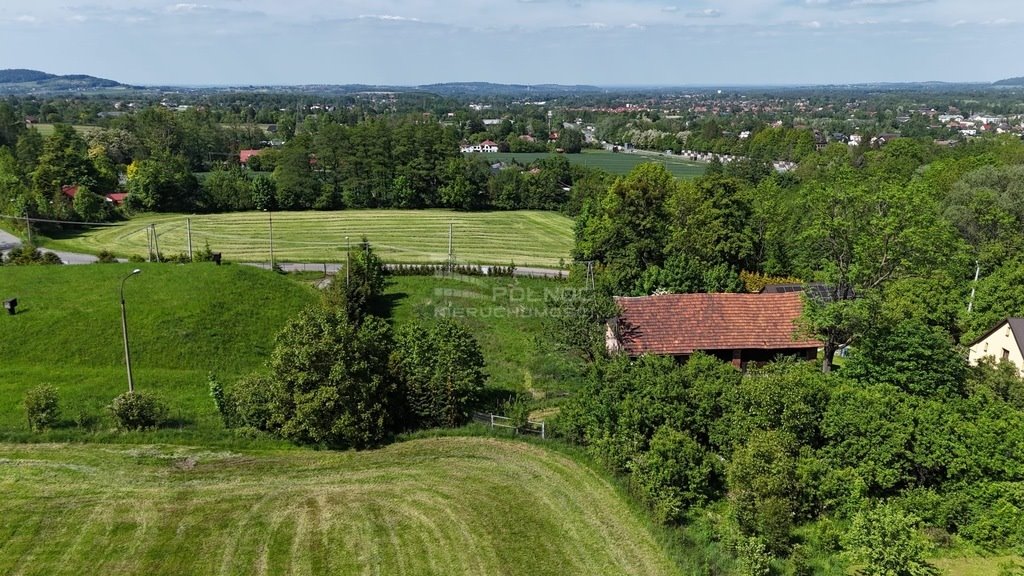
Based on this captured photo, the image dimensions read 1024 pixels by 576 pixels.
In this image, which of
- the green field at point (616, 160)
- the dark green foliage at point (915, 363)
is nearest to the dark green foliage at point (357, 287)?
the dark green foliage at point (915, 363)

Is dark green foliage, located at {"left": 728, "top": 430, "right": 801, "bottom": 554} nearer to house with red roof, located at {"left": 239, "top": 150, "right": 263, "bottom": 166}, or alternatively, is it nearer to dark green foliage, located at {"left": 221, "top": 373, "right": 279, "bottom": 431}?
dark green foliage, located at {"left": 221, "top": 373, "right": 279, "bottom": 431}

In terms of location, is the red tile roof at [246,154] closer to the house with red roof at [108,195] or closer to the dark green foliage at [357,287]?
the house with red roof at [108,195]

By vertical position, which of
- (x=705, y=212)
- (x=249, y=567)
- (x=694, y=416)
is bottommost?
(x=249, y=567)

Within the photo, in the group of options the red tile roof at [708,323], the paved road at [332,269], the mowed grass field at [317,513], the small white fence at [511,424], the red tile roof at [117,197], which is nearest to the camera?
the mowed grass field at [317,513]

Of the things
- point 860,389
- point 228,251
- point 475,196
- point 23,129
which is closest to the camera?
point 860,389

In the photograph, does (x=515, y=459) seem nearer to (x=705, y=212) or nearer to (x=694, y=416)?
(x=694, y=416)

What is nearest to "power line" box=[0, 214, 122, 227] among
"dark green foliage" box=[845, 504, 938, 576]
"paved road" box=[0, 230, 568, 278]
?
"paved road" box=[0, 230, 568, 278]

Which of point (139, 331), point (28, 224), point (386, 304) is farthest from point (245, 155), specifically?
point (139, 331)

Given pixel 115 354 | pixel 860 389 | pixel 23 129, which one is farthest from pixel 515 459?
pixel 23 129
